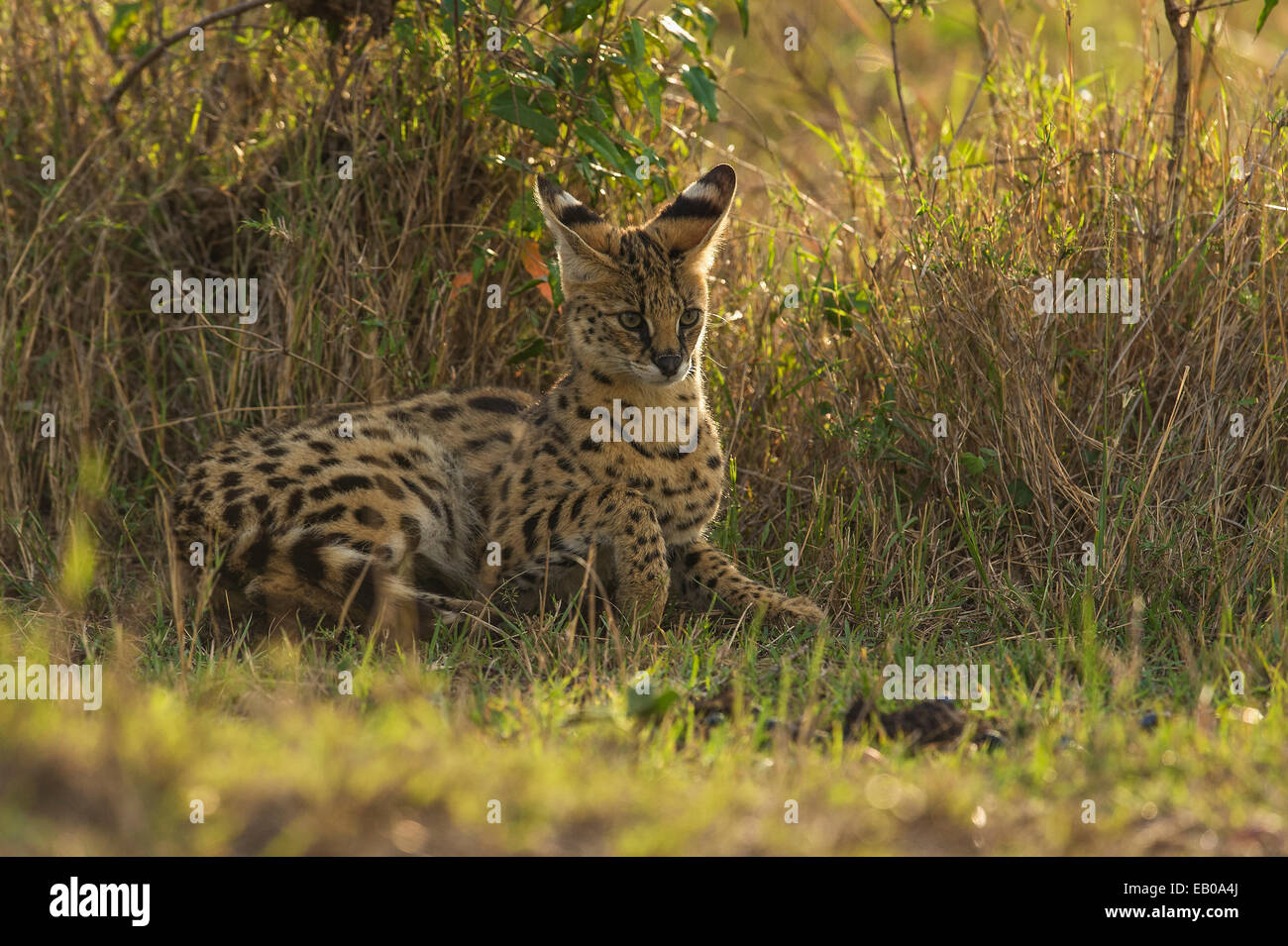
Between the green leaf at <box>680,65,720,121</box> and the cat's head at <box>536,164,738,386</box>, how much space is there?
1.55 ft

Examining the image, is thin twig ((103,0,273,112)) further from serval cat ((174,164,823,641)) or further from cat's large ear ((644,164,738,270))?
cat's large ear ((644,164,738,270))

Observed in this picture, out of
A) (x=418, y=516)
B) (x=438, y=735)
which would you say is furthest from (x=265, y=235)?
(x=438, y=735)

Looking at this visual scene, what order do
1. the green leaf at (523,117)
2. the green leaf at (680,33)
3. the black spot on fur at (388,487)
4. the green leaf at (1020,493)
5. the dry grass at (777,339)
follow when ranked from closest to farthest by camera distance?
the dry grass at (777,339), the black spot on fur at (388,487), the green leaf at (1020,493), the green leaf at (680,33), the green leaf at (523,117)

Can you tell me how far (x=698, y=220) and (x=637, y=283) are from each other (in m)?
0.39

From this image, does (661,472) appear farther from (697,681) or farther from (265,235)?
(265,235)

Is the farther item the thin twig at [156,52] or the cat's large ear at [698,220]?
the thin twig at [156,52]

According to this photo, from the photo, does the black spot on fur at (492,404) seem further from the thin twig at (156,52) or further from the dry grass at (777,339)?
the thin twig at (156,52)

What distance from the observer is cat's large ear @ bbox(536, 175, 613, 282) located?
4.71 metres

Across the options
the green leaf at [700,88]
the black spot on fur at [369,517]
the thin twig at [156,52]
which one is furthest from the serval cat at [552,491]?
the thin twig at [156,52]

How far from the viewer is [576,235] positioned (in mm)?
4684

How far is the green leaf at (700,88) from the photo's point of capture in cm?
520

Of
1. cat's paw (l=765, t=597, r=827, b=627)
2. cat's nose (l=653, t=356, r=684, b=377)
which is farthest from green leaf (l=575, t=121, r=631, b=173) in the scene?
cat's paw (l=765, t=597, r=827, b=627)

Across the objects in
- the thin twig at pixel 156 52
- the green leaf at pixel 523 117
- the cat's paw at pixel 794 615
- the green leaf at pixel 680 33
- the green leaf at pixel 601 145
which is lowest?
the cat's paw at pixel 794 615

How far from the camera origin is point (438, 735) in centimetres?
317
